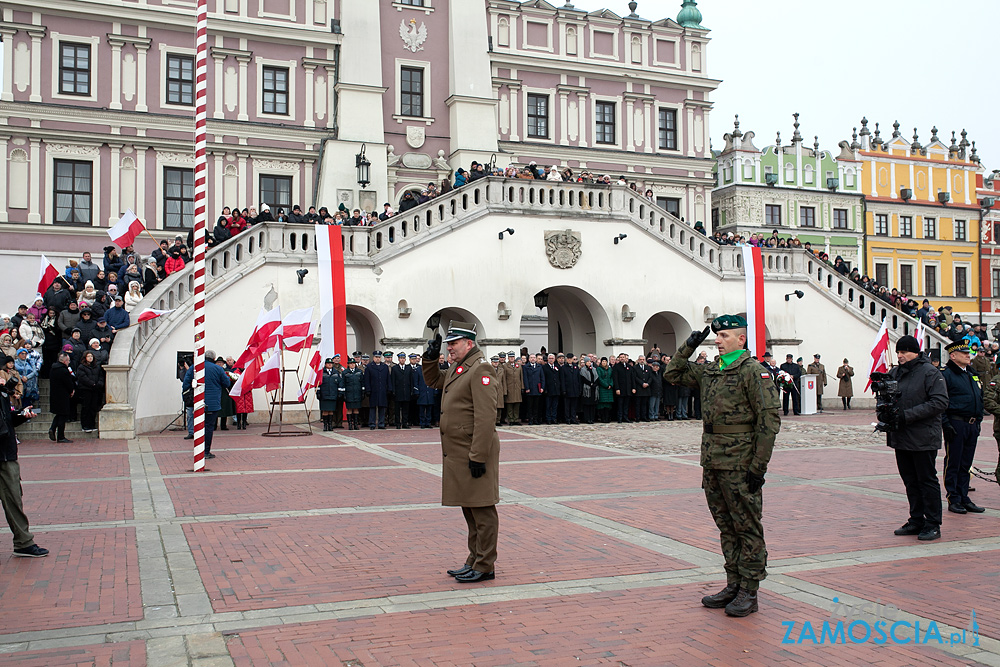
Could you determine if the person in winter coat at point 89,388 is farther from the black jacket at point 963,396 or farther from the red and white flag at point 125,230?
the black jacket at point 963,396

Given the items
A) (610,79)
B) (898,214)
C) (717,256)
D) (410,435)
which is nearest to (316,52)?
(610,79)

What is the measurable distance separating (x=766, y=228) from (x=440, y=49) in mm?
27711

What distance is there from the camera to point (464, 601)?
6.66 m

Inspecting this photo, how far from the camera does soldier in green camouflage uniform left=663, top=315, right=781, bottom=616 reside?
632 cm

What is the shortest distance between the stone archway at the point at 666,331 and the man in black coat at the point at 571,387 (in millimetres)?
5418

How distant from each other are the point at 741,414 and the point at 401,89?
30.0 m

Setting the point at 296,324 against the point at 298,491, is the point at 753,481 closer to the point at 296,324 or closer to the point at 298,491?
the point at 298,491

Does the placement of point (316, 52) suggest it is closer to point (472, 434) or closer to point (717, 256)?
point (717, 256)

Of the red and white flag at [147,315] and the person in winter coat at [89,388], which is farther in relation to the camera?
the red and white flag at [147,315]

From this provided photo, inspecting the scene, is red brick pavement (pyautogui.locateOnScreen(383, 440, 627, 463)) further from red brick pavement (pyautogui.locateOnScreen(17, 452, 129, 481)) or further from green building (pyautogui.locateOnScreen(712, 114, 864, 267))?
green building (pyautogui.locateOnScreen(712, 114, 864, 267))

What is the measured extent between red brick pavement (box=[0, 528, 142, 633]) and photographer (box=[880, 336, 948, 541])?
7270 millimetres

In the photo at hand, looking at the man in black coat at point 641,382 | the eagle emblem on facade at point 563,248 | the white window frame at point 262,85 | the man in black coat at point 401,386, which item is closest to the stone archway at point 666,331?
the eagle emblem on facade at point 563,248

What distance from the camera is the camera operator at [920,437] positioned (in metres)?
8.95

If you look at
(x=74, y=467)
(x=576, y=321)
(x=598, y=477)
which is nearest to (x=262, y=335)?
(x=74, y=467)
